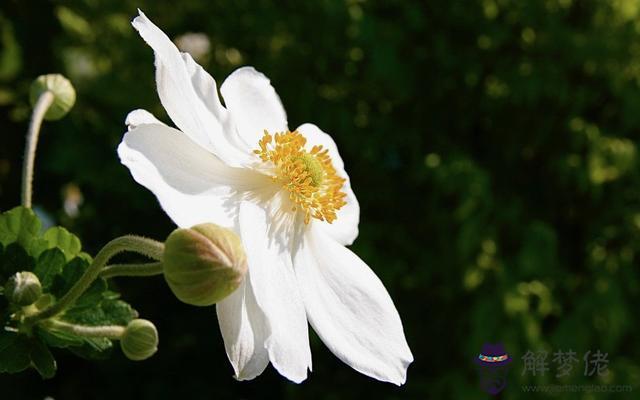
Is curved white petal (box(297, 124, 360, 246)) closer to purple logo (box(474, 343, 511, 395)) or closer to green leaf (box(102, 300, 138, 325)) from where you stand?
green leaf (box(102, 300, 138, 325))

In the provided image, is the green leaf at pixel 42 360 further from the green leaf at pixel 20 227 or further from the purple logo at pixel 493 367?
the purple logo at pixel 493 367

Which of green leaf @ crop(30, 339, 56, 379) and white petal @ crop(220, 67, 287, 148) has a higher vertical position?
white petal @ crop(220, 67, 287, 148)

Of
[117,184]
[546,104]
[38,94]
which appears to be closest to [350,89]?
[546,104]

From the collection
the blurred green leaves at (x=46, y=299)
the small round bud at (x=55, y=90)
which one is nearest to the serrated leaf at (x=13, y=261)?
the blurred green leaves at (x=46, y=299)

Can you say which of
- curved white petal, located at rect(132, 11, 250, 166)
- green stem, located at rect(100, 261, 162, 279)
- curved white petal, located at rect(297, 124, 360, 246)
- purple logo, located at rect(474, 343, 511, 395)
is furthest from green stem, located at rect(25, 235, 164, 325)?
purple logo, located at rect(474, 343, 511, 395)

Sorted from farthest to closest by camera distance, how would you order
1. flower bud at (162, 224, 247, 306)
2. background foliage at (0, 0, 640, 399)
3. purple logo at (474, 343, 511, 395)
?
background foliage at (0, 0, 640, 399)
purple logo at (474, 343, 511, 395)
flower bud at (162, 224, 247, 306)

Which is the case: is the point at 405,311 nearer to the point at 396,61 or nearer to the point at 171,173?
the point at 396,61
